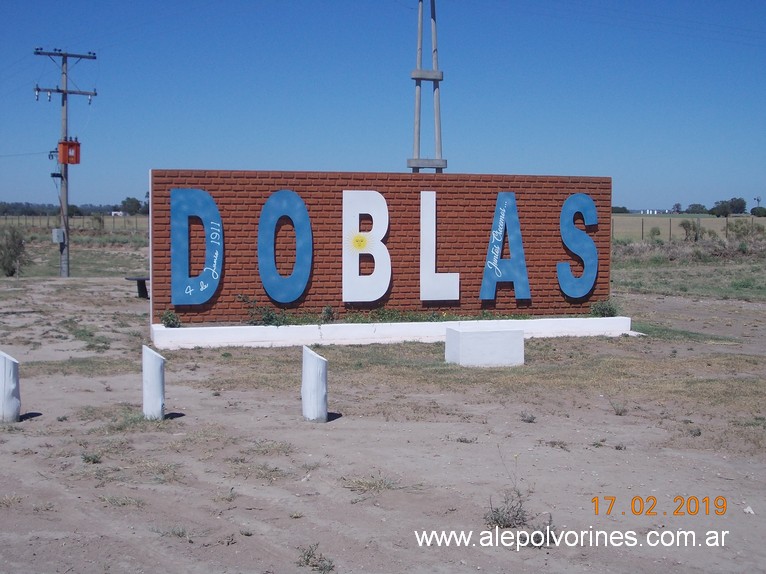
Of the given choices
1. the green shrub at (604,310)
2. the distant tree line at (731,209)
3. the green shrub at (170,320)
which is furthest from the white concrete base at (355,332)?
the distant tree line at (731,209)

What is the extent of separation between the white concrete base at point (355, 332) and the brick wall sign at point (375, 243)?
3.36 ft

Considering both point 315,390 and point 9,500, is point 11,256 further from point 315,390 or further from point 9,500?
point 9,500

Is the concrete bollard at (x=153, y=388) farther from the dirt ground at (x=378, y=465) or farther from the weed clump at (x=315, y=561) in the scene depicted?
the weed clump at (x=315, y=561)

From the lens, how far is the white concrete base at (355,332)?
16656 mm

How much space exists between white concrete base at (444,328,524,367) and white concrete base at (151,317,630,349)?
1.02 m

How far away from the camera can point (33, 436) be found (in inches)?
378

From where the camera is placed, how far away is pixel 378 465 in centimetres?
867

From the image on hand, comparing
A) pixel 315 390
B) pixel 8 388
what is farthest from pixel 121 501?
pixel 8 388

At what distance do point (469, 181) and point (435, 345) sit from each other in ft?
13.1

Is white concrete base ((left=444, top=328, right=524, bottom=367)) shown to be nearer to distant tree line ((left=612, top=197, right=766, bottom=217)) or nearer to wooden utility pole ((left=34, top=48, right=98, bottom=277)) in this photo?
wooden utility pole ((left=34, top=48, right=98, bottom=277))

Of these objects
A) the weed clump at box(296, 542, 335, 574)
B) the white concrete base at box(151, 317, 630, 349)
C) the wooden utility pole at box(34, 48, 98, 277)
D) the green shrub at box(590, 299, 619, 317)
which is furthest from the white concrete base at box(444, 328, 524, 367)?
the wooden utility pole at box(34, 48, 98, 277)

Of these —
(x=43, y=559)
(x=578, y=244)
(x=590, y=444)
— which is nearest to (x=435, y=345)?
(x=578, y=244)

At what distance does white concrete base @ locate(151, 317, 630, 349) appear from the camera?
1666 cm

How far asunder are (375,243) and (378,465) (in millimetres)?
10350
